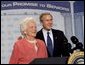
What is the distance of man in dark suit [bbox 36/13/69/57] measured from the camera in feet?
6.26

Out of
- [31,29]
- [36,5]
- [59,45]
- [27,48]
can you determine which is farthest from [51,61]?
[36,5]

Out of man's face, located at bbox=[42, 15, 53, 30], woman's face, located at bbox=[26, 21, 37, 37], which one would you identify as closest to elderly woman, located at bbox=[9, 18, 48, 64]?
woman's face, located at bbox=[26, 21, 37, 37]

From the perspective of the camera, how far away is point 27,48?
1485 millimetres

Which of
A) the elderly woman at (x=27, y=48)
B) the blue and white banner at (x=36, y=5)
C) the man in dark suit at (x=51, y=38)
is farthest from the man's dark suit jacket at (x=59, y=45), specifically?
the blue and white banner at (x=36, y=5)

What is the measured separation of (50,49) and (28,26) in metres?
0.35

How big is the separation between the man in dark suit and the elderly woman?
0.27 m

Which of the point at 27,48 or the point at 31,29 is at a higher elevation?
the point at 31,29

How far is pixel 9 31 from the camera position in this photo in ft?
10.5

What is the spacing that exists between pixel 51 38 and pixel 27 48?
0.55 m

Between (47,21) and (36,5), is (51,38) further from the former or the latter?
(36,5)

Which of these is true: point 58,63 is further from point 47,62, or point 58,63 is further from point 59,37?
point 59,37

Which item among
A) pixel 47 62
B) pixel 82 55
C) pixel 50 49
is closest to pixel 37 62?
pixel 47 62

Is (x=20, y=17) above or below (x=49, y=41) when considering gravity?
above

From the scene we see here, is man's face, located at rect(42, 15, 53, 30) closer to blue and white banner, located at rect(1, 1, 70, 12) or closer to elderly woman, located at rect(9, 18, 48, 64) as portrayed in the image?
elderly woman, located at rect(9, 18, 48, 64)
